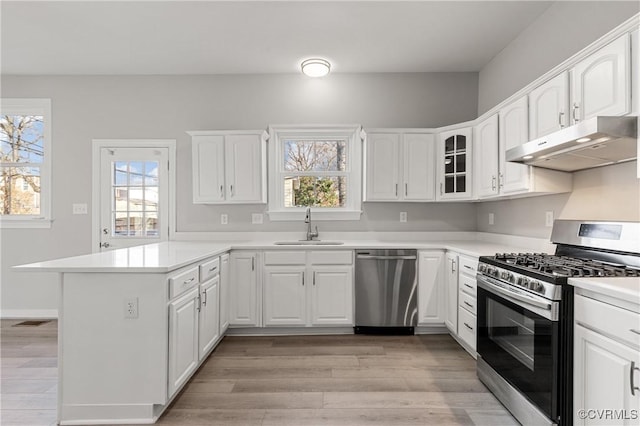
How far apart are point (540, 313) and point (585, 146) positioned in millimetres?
931

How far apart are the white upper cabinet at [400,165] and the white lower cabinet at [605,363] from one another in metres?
2.23

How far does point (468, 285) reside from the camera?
283cm

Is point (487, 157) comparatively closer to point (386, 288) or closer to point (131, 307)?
point (386, 288)

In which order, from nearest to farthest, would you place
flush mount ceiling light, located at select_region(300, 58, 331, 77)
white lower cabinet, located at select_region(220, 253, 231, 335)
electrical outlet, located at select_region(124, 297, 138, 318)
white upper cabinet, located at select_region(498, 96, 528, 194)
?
electrical outlet, located at select_region(124, 297, 138, 318) → white upper cabinet, located at select_region(498, 96, 528, 194) → white lower cabinet, located at select_region(220, 253, 231, 335) → flush mount ceiling light, located at select_region(300, 58, 331, 77)

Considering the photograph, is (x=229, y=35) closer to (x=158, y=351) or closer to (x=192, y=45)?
(x=192, y=45)

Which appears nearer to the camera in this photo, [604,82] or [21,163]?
[604,82]

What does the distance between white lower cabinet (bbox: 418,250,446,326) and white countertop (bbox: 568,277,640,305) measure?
1.75 m

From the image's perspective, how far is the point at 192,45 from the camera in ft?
10.9

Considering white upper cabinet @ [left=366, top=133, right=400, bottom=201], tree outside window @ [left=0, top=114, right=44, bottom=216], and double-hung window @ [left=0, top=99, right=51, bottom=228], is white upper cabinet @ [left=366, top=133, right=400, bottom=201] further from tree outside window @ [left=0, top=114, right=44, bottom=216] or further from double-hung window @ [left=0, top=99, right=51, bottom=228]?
tree outside window @ [left=0, top=114, right=44, bottom=216]

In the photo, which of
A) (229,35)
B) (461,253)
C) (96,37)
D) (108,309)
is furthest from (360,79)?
(108,309)

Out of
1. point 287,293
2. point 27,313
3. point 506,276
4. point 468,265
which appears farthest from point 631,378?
point 27,313

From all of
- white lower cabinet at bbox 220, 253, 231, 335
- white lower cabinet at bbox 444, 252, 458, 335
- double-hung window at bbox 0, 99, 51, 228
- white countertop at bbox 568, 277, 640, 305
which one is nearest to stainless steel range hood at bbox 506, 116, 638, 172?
white countertop at bbox 568, 277, 640, 305

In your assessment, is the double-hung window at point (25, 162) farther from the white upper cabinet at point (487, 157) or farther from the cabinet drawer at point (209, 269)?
the white upper cabinet at point (487, 157)

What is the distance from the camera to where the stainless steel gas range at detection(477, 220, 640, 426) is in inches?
63.8
